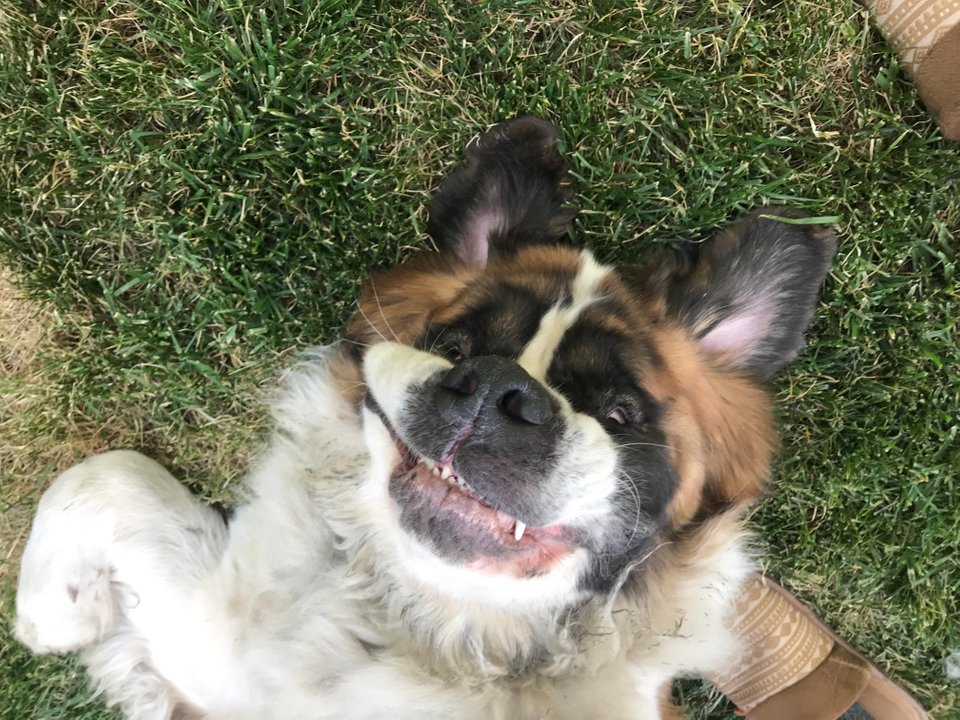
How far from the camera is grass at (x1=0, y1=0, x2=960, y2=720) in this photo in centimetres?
338

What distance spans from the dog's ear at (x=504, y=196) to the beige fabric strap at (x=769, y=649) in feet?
6.58

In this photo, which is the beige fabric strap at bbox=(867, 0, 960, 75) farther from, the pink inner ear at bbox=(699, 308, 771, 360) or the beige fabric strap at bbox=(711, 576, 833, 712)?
the beige fabric strap at bbox=(711, 576, 833, 712)

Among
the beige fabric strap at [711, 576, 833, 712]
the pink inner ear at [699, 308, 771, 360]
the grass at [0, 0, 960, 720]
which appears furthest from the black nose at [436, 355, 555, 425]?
the beige fabric strap at [711, 576, 833, 712]

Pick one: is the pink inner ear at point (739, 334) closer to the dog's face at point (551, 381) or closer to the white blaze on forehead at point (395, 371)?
the dog's face at point (551, 381)

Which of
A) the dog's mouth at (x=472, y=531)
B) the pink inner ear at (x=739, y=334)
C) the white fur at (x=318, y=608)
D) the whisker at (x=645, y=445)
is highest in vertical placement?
the pink inner ear at (x=739, y=334)

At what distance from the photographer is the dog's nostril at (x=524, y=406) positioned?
2.12 meters

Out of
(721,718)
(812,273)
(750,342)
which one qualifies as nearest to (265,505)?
(750,342)

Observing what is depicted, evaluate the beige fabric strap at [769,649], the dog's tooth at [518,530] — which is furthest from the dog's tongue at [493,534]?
the beige fabric strap at [769,649]

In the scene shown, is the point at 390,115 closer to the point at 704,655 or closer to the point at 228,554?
the point at 228,554

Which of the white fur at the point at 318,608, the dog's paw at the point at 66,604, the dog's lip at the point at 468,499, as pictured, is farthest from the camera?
the dog's paw at the point at 66,604

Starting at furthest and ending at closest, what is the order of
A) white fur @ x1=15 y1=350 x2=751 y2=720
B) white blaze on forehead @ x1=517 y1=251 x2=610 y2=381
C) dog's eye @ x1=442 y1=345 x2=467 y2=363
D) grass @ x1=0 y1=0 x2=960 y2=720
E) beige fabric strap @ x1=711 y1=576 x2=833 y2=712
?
beige fabric strap @ x1=711 y1=576 x2=833 y2=712 < grass @ x1=0 y1=0 x2=960 y2=720 < white fur @ x1=15 y1=350 x2=751 y2=720 < dog's eye @ x1=442 y1=345 x2=467 y2=363 < white blaze on forehead @ x1=517 y1=251 x2=610 y2=381

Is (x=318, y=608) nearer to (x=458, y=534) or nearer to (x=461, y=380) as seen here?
(x=458, y=534)

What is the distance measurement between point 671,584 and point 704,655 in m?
0.35

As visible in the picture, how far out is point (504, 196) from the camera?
9.80ft
